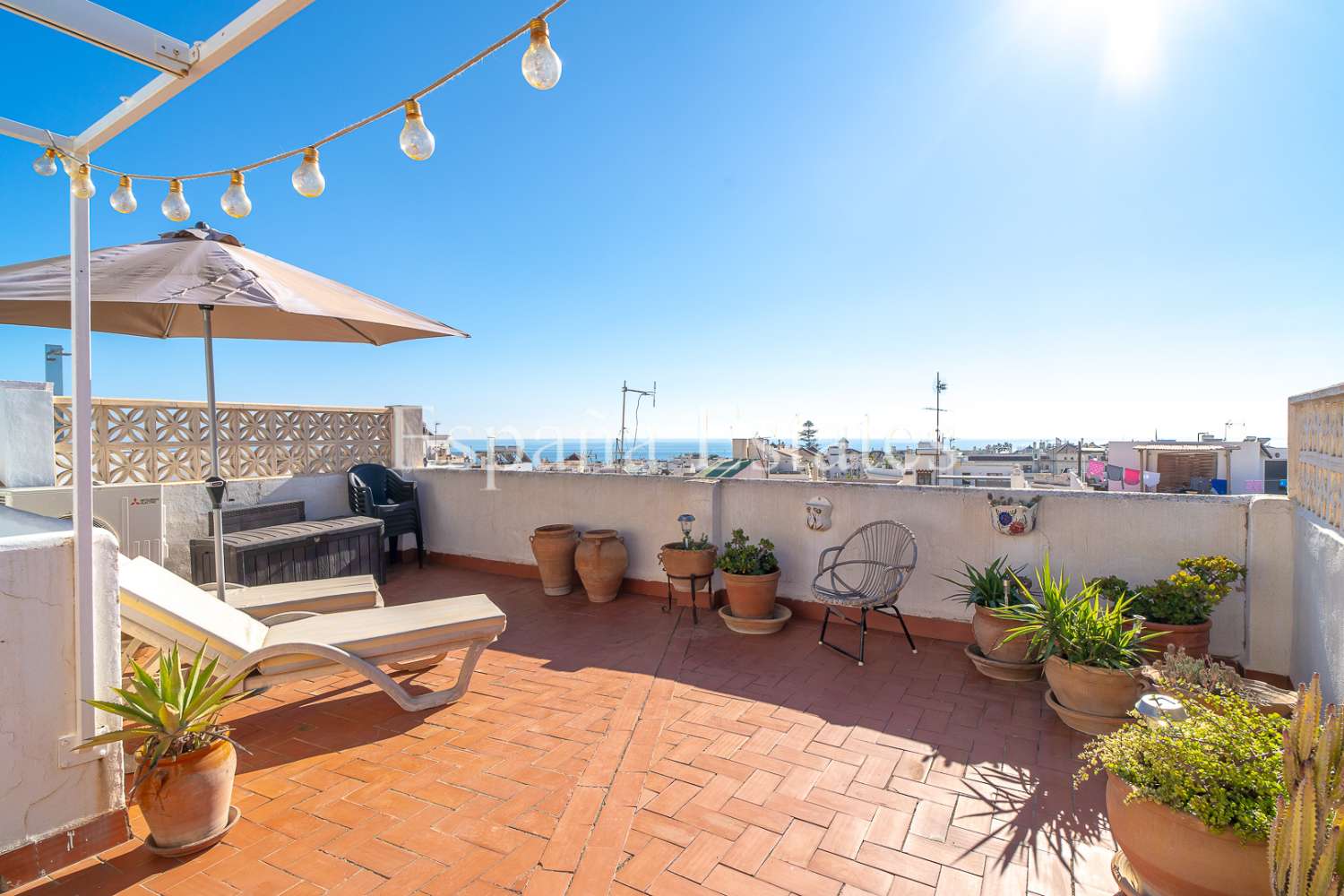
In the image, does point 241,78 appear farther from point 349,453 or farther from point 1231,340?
point 1231,340

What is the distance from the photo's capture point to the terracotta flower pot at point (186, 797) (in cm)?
182

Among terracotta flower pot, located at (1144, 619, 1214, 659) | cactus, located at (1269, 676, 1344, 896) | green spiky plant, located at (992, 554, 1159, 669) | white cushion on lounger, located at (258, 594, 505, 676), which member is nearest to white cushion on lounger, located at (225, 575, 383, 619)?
white cushion on lounger, located at (258, 594, 505, 676)

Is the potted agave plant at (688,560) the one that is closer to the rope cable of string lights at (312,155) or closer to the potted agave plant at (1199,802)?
the potted agave plant at (1199,802)

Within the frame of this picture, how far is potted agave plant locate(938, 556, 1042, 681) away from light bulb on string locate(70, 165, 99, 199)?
13.7ft

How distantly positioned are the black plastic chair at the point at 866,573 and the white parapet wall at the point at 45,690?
129 inches

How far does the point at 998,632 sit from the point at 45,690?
398 centimetres

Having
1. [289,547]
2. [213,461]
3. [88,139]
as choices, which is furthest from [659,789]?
[289,547]

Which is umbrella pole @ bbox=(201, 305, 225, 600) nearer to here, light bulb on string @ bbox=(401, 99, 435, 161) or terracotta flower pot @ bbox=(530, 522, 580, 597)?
terracotta flower pot @ bbox=(530, 522, 580, 597)

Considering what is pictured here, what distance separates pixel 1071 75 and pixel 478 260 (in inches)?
378

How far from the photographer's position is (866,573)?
404 centimetres

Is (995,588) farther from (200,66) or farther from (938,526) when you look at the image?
(200,66)

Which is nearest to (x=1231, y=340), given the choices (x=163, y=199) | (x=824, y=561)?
(x=824, y=561)

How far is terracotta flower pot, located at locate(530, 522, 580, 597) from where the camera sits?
5.10 metres

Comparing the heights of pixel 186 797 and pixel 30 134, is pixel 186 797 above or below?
below
